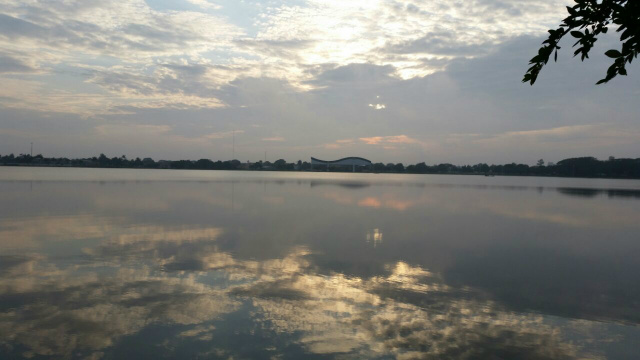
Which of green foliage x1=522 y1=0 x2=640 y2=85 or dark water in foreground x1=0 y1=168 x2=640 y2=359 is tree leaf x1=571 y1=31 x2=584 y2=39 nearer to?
green foliage x1=522 y1=0 x2=640 y2=85

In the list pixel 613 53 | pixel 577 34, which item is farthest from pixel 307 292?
pixel 613 53

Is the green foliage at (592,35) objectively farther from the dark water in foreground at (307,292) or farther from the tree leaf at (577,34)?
the dark water in foreground at (307,292)

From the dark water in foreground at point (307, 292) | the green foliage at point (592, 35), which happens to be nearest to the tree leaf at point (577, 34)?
the green foliage at point (592, 35)

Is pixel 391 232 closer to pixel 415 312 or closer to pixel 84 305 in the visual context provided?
pixel 415 312

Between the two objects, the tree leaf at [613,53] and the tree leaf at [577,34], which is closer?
the tree leaf at [613,53]

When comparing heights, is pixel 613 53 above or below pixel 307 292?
above

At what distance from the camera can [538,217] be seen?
3262 centimetres

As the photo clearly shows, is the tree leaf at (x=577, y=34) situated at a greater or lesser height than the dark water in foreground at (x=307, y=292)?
greater

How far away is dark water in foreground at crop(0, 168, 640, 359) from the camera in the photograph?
8.53 meters

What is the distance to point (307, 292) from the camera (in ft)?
39.0

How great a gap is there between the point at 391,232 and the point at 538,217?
52.0 ft

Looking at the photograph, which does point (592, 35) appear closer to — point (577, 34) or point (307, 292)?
point (577, 34)

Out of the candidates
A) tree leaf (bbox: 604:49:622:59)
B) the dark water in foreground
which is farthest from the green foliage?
the dark water in foreground

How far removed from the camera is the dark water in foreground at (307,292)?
8.53 m
